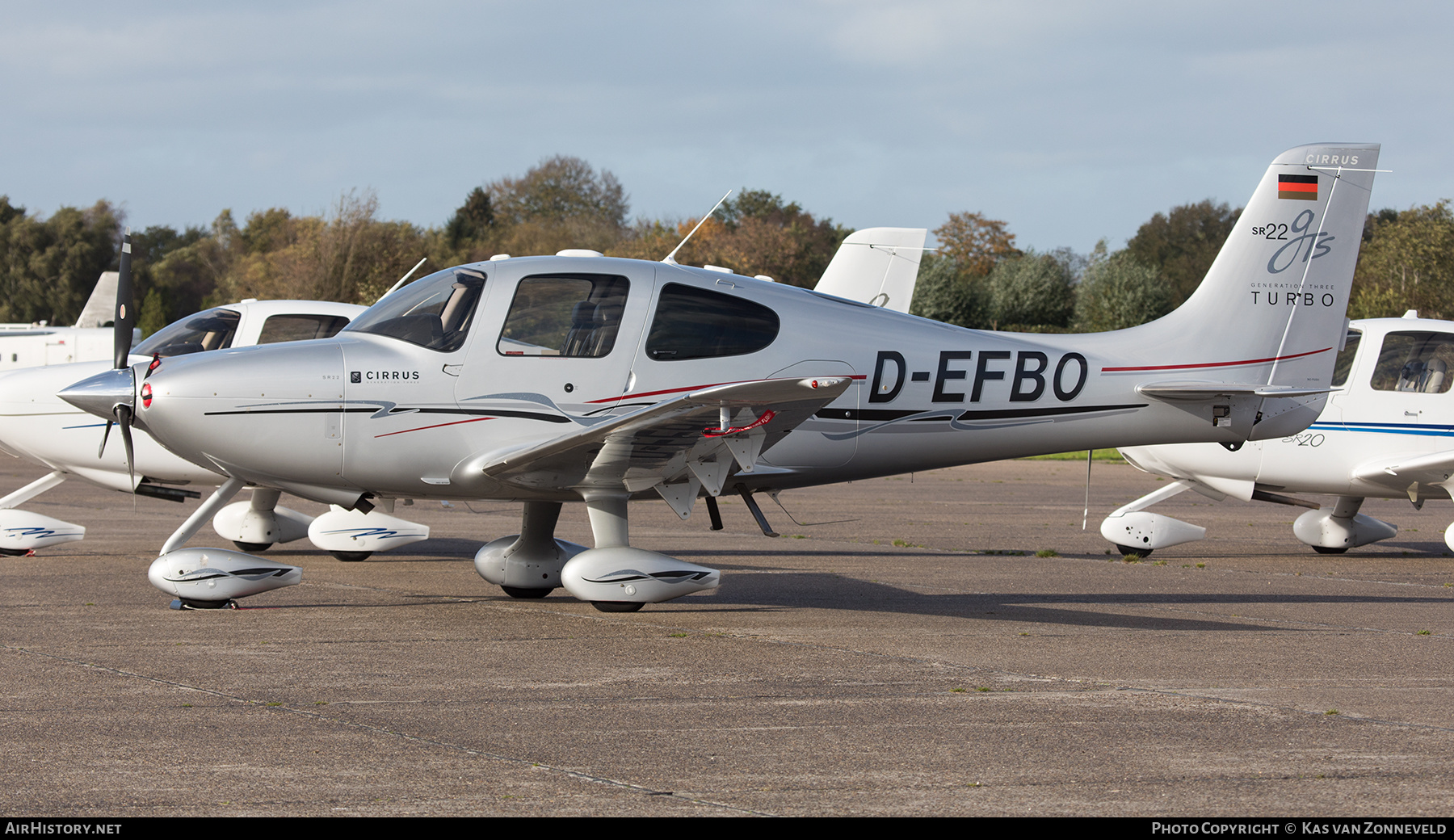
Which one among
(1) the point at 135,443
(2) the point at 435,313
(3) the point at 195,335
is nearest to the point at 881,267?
(3) the point at 195,335

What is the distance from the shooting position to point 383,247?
143ft

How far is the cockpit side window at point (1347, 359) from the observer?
13.1 m

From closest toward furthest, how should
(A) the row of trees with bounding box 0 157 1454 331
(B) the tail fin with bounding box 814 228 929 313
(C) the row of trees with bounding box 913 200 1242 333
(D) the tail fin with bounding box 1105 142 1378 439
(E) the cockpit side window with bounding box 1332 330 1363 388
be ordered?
1. (D) the tail fin with bounding box 1105 142 1378 439
2. (E) the cockpit side window with bounding box 1332 330 1363 388
3. (B) the tail fin with bounding box 814 228 929 313
4. (A) the row of trees with bounding box 0 157 1454 331
5. (C) the row of trees with bounding box 913 200 1242 333

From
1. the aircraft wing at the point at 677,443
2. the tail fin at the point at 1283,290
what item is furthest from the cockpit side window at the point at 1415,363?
the aircraft wing at the point at 677,443

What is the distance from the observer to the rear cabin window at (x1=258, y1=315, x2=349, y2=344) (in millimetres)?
11430

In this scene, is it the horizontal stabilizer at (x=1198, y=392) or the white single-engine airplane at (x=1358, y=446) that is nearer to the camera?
the horizontal stabilizer at (x=1198, y=392)

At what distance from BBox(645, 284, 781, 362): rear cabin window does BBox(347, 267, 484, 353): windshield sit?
1.20m

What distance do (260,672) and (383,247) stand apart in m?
38.6

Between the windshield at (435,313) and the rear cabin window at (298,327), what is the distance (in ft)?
9.98

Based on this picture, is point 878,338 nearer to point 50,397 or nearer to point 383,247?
point 50,397

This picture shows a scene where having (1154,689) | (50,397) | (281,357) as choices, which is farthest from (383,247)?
(1154,689)

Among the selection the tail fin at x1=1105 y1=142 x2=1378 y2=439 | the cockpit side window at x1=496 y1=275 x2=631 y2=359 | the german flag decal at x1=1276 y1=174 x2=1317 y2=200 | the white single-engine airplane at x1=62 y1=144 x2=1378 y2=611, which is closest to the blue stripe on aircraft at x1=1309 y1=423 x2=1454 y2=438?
the tail fin at x1=1105 y1=142 x2=1378 y2=439

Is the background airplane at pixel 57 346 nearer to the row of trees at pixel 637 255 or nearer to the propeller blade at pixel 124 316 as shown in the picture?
the propeller blade at pixel 124 316

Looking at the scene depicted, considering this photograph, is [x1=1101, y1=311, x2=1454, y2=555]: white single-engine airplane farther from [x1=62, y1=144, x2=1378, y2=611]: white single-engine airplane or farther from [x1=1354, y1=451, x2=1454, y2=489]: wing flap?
[x1=62, y1=144, x2=1378, y2=611]: white single-engine airplane
